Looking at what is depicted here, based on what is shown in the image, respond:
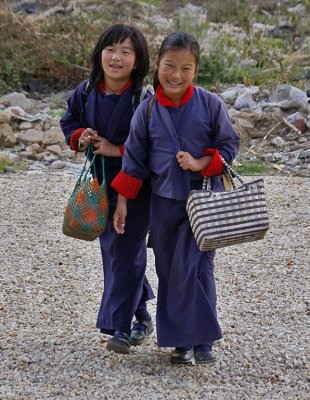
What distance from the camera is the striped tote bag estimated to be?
10.9ft

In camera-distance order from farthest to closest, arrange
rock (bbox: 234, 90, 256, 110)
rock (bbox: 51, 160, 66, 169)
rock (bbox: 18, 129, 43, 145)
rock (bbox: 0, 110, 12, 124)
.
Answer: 1. rock (bbox: 234, 90, 256, 110)
2. rock (bbox: 0, 110, 12, 124)
3. rock (bbox: 18, 129, 43, 145)
4. rock (bbox: 51, 160, 66, 169)

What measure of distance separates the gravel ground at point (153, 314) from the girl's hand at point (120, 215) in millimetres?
622

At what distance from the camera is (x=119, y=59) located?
364cm

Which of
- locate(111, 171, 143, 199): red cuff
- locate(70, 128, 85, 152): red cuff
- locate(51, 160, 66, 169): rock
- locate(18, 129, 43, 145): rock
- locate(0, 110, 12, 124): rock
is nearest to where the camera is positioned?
locate(111, 171, 143, 199): red cuff

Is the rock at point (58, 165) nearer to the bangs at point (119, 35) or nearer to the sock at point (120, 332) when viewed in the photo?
the sock at point (120, 332)

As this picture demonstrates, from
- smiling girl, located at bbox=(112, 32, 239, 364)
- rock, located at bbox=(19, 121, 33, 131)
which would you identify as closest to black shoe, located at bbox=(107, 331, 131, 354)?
smiling girl, located at bbox=(112, 32, 239, 364)

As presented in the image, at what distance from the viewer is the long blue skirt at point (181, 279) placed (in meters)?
3.58

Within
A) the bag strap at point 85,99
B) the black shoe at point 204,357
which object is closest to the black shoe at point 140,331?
the black shoe at point 204,357

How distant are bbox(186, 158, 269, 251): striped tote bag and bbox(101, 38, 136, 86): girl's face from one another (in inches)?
25.6

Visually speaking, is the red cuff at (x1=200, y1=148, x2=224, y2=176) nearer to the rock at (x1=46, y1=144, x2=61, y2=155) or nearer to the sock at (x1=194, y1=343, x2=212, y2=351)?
the sock at (x1=194, y1=343, x2=212, y2=351)

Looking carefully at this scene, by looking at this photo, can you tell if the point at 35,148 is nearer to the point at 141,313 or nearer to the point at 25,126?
the point at 25,126

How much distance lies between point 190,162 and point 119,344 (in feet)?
3.06

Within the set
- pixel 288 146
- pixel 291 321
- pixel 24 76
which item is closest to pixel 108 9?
pixel 24 76

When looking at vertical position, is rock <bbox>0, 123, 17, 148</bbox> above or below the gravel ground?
below
